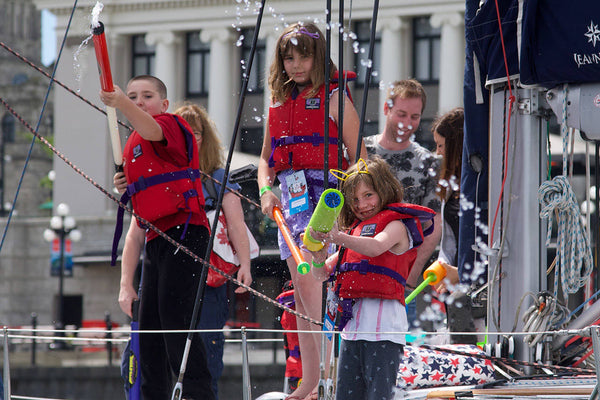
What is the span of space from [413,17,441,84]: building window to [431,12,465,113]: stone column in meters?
0.79

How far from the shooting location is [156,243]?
495 centimetres

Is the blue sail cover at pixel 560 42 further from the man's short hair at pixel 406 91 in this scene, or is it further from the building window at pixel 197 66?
the building window at pixel 197 66

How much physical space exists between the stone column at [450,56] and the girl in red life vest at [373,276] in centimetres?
2838

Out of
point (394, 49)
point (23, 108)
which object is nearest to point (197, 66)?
point (394, 49)

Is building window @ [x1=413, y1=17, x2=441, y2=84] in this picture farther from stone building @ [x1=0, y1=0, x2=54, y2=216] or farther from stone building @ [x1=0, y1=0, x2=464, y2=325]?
stone building @ [x1=0, y1=0, x2=54, y2=216]

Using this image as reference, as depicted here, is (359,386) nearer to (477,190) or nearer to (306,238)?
(306,238)

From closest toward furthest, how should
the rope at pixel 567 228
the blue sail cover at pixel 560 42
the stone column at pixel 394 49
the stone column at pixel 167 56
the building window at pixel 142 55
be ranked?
the blue sail cover at pixel 560 42 → the rope at pixel 567 228 → the stone column at pixel 394 49 → the stone column at pixel 167 56 → the building window at pixel 142 55

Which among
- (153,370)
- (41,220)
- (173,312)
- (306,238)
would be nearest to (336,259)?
(306,238)

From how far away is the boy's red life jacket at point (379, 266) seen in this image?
438 centimetres

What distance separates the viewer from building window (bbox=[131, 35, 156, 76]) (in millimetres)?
39000

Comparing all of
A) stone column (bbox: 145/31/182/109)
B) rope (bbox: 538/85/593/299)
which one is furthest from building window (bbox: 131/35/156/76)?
rope (bbox: 538/85/593/299)

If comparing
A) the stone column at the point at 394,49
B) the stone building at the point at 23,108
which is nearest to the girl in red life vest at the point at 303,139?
the stone column at the point at 394,49

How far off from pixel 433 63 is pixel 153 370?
30586 mm

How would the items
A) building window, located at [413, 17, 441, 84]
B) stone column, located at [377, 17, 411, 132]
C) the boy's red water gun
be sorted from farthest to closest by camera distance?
building window, located at [413, 17, 441, 84], stone column, located at [377, 17, 411, 132], the boy's red water gun
